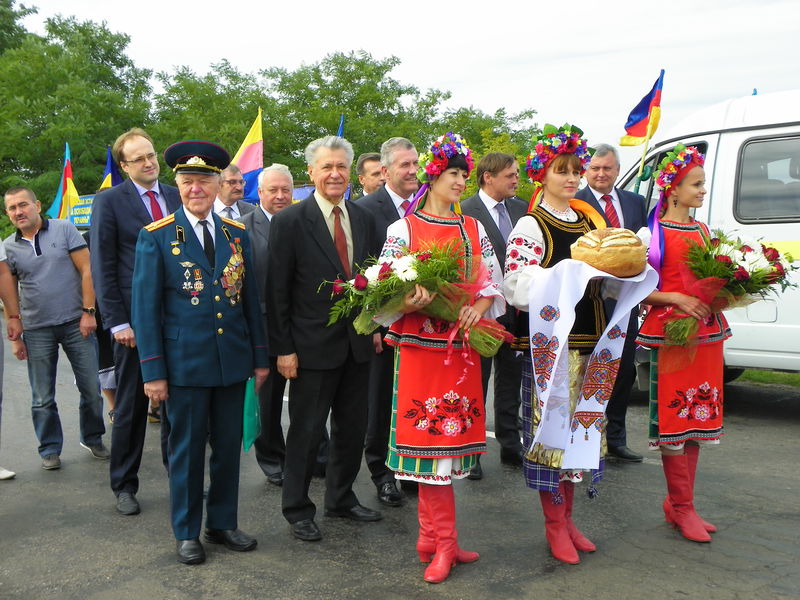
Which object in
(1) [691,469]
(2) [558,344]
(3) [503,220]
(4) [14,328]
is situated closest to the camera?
(2) [558,344]

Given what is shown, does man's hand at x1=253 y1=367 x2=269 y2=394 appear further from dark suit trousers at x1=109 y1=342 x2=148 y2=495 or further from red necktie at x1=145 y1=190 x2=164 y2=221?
red necktie at x1=145 y1=190 x2=164 y2=221

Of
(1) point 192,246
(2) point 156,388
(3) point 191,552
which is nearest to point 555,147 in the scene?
(1) point 192,246

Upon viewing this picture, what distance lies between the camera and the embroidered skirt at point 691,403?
14.5ft

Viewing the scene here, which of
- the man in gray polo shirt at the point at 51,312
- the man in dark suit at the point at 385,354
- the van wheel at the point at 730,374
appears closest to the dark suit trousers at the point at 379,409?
the man in dark suit at the point at 385,354

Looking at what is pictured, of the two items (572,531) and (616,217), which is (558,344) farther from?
(616,217)

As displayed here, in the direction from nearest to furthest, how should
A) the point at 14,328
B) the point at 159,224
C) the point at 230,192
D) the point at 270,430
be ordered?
the point at 159,224, the point at 270,430, the point at 14,328, the point at 230,192

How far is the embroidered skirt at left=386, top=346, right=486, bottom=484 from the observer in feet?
12.9

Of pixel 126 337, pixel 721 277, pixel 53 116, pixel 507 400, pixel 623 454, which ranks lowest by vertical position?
pixel 623 454

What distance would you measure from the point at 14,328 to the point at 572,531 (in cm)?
422

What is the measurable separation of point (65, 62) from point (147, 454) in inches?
928

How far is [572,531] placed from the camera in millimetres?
4238

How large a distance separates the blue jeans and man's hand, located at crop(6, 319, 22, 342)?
0.46ft

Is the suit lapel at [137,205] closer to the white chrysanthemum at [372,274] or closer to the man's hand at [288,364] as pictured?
the man's hand at [288,364]

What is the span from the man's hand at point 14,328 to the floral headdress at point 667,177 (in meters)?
4.47
